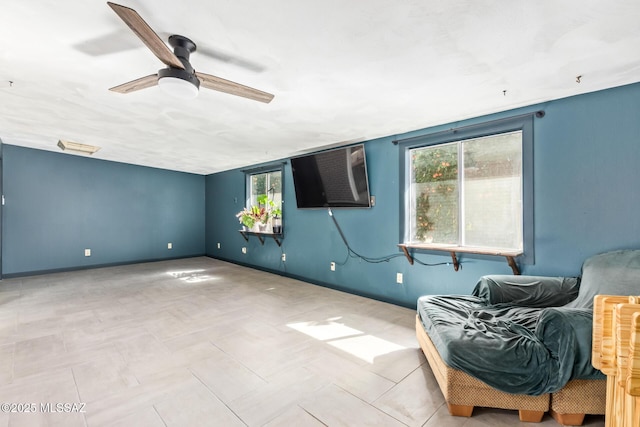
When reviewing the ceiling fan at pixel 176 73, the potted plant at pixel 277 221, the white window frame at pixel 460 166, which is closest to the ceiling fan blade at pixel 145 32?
the ceiling fan at pixel 176 73

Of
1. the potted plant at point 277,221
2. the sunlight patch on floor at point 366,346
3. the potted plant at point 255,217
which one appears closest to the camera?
the sunlight patch on floor at point 366,346

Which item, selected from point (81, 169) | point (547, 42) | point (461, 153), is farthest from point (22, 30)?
point (81, 169)

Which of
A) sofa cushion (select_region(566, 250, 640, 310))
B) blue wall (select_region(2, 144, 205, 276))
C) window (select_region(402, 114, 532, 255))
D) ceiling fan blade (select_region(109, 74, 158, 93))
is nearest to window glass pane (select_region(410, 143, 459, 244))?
window (select_region(402, 114, 532, 255))

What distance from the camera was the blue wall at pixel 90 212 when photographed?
479 centimetres

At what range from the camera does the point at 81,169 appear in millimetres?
5406

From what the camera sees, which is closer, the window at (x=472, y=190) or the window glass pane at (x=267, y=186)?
the window at (x=472, y=190)

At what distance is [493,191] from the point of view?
9.47ft

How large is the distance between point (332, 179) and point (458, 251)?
77.2 inches

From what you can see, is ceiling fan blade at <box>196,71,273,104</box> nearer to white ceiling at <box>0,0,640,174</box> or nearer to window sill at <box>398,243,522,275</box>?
white ceiling at <box>0,0,640,174</box>

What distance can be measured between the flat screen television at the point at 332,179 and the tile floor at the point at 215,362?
53.8 inches

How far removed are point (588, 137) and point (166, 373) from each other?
12.3ft

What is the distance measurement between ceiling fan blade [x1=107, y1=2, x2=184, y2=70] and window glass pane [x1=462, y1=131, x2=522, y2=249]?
2.85m

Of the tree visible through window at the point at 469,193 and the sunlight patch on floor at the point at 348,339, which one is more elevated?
the tree visible through window at the point at 469,193

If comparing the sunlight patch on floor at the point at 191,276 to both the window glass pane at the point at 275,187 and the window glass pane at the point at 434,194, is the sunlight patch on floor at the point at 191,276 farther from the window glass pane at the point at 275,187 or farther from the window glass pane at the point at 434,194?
the window glass pane at the point at 434,194
